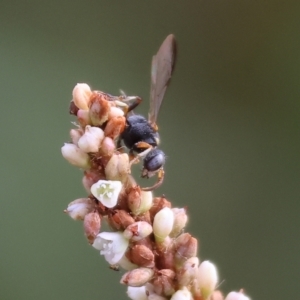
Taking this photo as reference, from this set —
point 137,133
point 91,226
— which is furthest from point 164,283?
point 137,133

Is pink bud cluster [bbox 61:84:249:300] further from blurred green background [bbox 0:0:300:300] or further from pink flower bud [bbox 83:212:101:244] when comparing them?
blurred green background [bbox 0:0:300:300]

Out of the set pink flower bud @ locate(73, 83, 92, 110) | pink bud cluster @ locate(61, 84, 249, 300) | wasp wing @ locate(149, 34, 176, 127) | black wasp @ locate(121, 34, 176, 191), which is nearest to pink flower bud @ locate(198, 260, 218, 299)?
→ pink bud cluster @ locate(61, 84, 249, 300)

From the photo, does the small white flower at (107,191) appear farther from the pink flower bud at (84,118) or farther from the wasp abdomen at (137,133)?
the wasp abdomen at (137,133)

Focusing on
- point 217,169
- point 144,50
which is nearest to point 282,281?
point 217,169

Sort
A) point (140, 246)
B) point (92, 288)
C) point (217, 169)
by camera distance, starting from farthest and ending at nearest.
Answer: point (217, 169) → point (92, 288) → point (140, 246)

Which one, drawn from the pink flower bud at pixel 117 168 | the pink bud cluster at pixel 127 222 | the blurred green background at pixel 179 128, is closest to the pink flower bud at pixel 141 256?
the pink bud cluster at pixel 127 222

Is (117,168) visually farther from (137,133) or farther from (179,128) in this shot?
(179,128)

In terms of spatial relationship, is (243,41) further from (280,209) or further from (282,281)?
(282,281)
